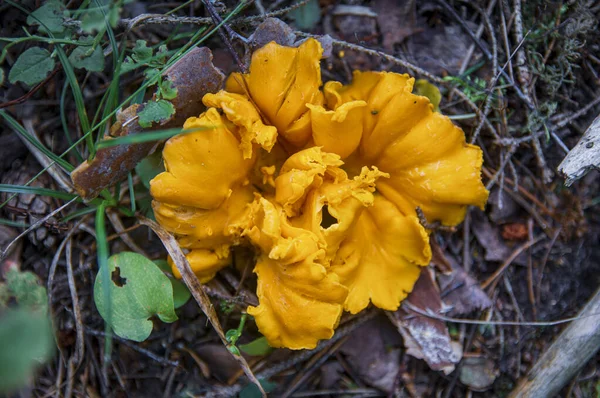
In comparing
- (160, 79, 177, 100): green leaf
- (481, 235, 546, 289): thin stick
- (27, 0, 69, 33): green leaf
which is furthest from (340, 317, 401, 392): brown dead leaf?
(27, 0, 69, 33): green leaf

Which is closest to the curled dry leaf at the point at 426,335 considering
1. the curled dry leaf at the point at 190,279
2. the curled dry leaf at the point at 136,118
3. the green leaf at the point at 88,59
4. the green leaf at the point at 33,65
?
the curled dry leaf at the point at 190,279

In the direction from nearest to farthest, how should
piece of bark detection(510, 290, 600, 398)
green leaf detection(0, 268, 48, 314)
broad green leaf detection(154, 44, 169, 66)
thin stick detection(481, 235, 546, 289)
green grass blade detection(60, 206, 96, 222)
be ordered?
green leaf detection(0, 268, 48, 314)
broad green leaf detection(154, 44, 169, 66)
green grass blade detection(60, 206, 96, 222)
piece of bark detection(510, 290, 600, 398)
thin stick detection(481, 235, 546, 289)

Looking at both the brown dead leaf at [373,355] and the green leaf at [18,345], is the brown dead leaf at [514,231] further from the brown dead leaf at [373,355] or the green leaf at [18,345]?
the green leaf at [18,345]

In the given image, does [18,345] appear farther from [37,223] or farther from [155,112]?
[37,223]

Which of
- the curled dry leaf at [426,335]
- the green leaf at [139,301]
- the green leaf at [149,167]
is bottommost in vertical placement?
the curled dry leaf at [426,335]

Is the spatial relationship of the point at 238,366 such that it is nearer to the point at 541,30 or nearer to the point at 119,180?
the point at 119,180

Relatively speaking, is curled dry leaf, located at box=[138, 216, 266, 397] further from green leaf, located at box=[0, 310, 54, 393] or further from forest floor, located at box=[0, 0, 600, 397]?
green leaf, located at box=[0, 310, 54, 393]
